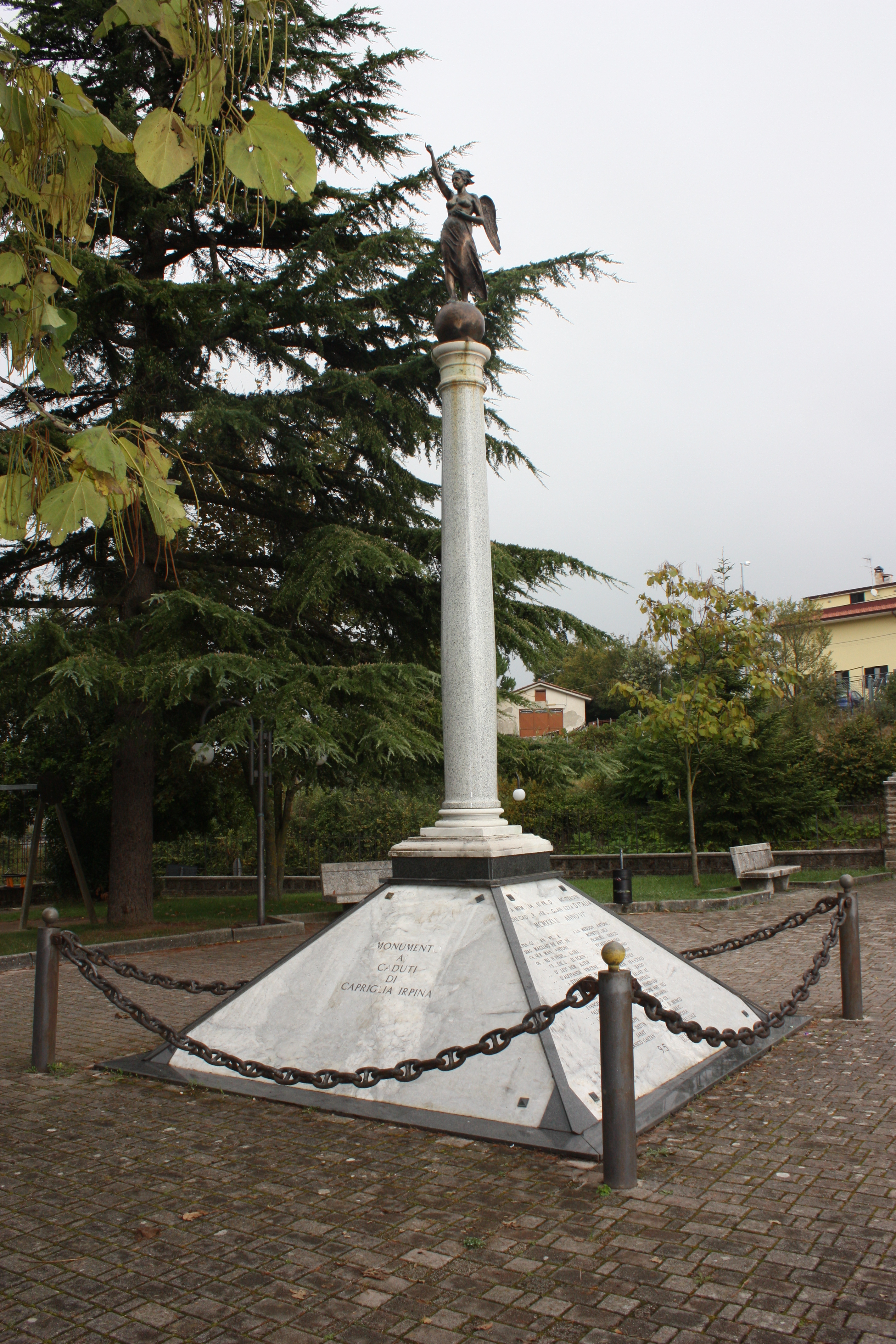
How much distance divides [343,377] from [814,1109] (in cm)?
1037

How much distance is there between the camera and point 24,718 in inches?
499

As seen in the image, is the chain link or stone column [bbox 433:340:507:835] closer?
the chain link

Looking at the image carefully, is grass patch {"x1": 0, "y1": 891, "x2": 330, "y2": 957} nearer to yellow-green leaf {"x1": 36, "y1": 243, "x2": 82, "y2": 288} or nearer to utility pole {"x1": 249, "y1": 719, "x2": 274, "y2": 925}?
utility pole {"x1": 249, "y1": 719, "x2": 274, "y2": 925}

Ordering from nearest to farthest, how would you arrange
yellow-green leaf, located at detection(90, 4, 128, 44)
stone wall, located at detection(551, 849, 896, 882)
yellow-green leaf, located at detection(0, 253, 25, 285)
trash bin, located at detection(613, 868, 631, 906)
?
yellow-green leaf, located at detection(90, 4, 128, 44) → yellow-green leaf, located at detection(0, 253, 25, 285) → trash bin, located at detection(613, 868, 631, 906) → stone wall, located at detection(551, 849, 896, 882)

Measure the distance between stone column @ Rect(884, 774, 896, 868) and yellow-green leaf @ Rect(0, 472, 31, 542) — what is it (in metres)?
17.9

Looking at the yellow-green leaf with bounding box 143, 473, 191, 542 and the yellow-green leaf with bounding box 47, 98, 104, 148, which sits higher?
the yellow-green leaf with bounding box 47, 98, 104, 148

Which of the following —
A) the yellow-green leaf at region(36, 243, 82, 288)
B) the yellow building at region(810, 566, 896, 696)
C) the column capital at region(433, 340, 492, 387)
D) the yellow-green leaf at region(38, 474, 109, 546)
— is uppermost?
the yellow building at region(810, 566, 896, 696)

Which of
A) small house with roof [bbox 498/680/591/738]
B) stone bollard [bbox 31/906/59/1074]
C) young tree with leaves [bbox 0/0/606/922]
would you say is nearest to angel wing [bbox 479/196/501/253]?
young tree with leaves [bbox 0/0/606/922]

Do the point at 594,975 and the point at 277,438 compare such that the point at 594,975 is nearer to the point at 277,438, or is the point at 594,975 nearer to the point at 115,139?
the point at 115,139

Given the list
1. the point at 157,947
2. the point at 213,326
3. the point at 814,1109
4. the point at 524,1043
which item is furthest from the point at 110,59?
the point at 814,1109

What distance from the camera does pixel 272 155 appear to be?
105 inches

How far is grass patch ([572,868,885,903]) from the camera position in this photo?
52.3ft

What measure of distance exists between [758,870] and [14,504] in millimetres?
14945

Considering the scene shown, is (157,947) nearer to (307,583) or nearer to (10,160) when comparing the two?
(307,583)
